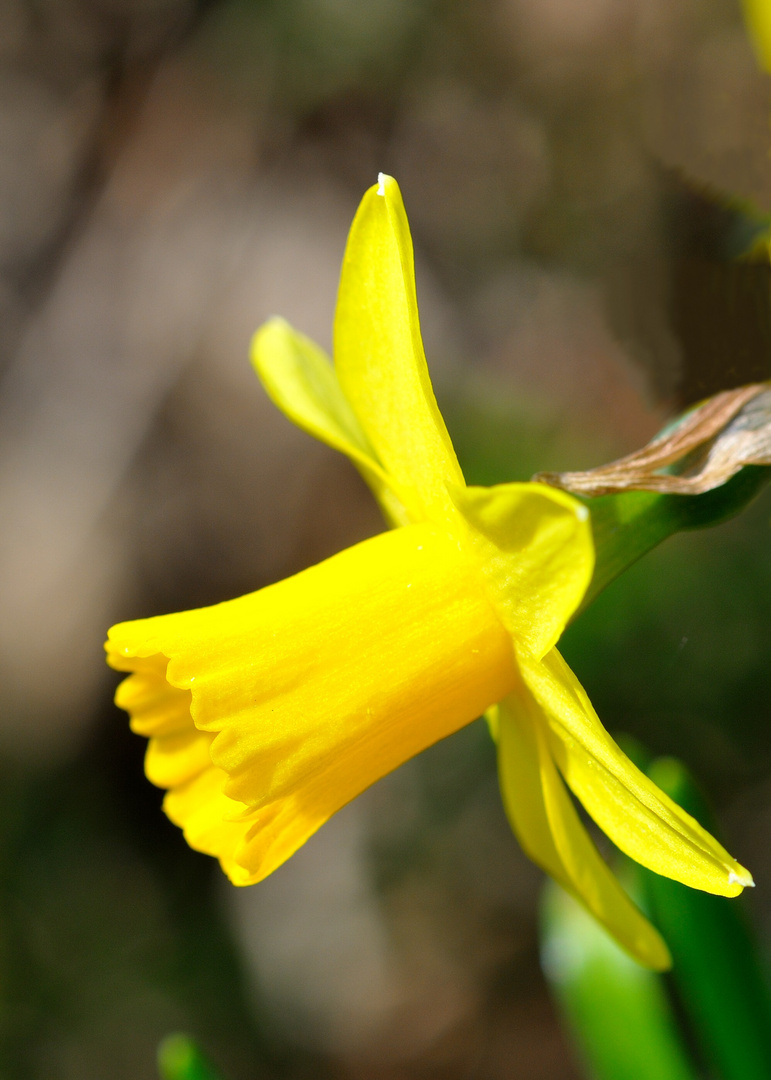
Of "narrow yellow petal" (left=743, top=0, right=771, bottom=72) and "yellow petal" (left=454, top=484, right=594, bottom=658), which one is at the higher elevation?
"narrow yellow petal" (left=743, top=0, right=771, bottom=72)

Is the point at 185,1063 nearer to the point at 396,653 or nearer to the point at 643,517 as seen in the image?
the point at 396,653

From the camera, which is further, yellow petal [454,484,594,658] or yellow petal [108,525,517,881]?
yellow petal [108,525,517,881]

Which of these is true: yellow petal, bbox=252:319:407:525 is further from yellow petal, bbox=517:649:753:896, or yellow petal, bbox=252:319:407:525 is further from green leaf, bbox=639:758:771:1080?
green leaf, bbox=639:758:771:1080

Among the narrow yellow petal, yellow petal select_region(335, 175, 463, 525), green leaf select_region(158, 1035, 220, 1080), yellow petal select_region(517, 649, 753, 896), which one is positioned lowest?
green leaf select_region(158, 1035, 220, 1080)

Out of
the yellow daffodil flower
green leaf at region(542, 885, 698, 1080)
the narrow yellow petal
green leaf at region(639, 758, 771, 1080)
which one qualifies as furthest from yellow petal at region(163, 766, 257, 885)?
the narrow yellow petal

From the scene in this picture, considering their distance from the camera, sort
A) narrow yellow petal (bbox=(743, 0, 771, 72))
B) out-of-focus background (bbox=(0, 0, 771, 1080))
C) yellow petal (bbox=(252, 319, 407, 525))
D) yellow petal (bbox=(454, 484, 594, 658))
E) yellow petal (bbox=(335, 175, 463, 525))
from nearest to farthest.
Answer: yellow petal (bbox=(454, 484, 594, 658)) < yellow petal (bbox=(335, 175, 463, 525)) < yellow petal (bbox=(252, 319, 407, 525)) < narrow yellow petal (bbox=(743, 0, 771, 72)) < out-of-focus background (bbox=(0, 0, 771, 1080))

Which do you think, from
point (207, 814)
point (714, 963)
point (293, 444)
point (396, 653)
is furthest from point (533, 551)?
point (293, 444)

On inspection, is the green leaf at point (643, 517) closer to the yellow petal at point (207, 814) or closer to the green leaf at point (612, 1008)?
the yellow petal at point (207, 814)
